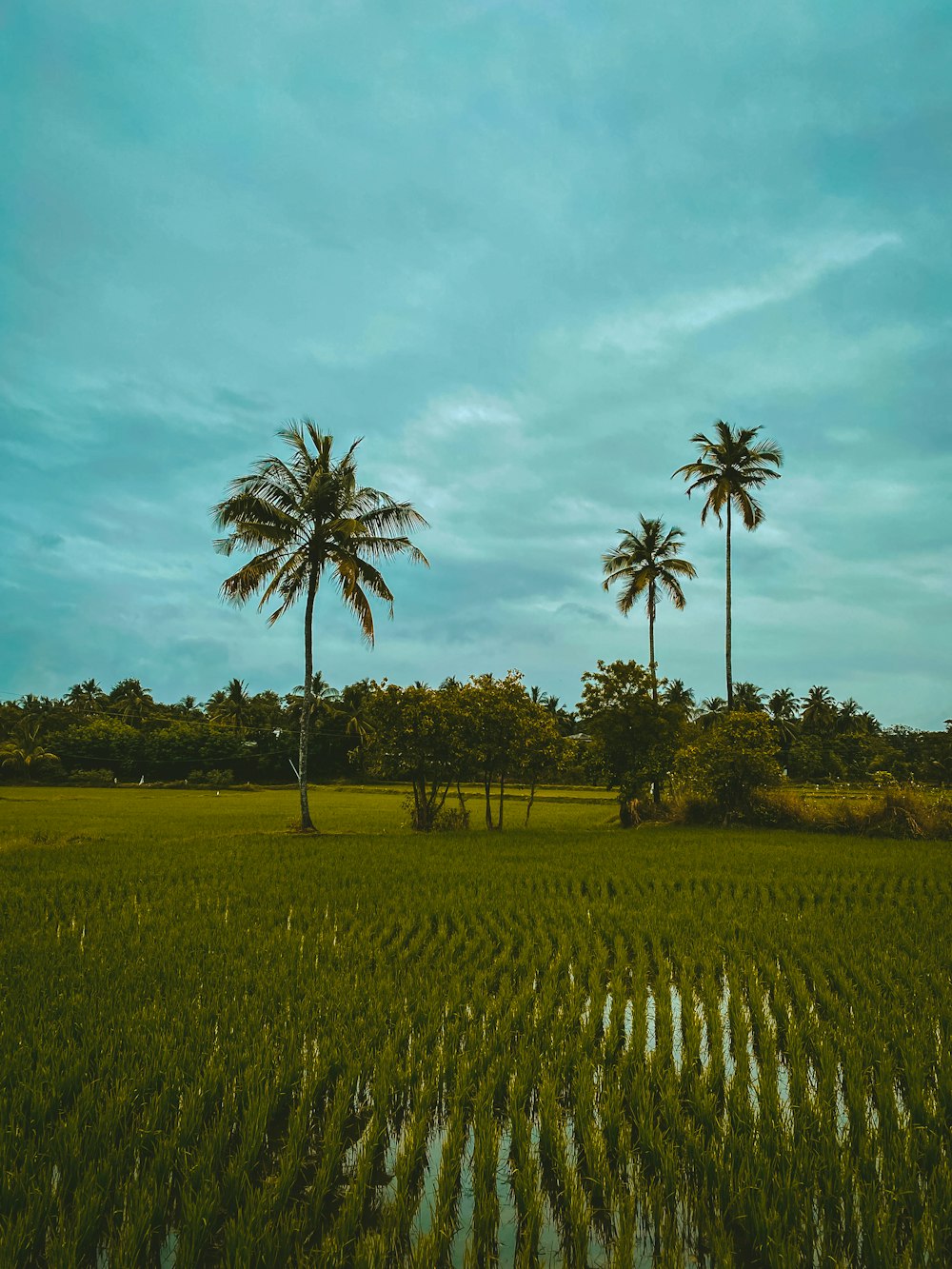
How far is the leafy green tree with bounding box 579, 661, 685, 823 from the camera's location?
24.5m

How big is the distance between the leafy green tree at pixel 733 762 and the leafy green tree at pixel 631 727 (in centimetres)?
82

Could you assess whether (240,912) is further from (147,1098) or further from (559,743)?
(559,743)

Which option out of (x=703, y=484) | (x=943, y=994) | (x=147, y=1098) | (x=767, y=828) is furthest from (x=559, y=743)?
(x=147, y=1098)

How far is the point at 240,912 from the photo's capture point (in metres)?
9.39

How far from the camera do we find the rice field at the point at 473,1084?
3.03 m

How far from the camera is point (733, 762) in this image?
78.1 feet

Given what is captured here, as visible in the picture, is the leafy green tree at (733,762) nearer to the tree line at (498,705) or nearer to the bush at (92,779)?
the tree line at (498,705)

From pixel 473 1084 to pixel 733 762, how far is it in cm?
2127

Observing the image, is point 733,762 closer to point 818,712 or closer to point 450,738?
point 450,738

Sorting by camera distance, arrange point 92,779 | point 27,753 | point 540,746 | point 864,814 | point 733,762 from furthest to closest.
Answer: point 92,779 → point 27,753 → point 733,762 → point 540,746 → point 864,814

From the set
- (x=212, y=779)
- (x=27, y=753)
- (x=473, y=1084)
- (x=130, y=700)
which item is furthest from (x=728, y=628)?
(x=130, y=700)

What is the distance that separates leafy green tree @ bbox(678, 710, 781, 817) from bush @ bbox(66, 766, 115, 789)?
47.9 m

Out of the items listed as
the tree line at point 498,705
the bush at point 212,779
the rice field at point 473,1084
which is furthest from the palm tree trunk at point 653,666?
the bush at point 212,779

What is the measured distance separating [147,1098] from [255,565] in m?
18.0
